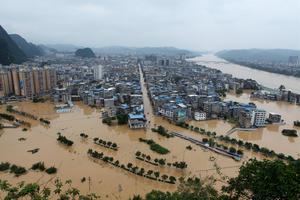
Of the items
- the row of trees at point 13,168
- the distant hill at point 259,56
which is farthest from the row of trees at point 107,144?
the distant hill at point 259,56

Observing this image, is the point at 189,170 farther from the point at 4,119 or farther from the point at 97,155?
the point at 4,119

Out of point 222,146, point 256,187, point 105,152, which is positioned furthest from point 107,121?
point 256,187

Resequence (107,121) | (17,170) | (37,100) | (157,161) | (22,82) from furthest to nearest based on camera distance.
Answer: (22,82) < (37,100) < (107,121) < (157,161) < (17,170)

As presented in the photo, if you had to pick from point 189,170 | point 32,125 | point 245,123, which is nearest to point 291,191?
point 189,170

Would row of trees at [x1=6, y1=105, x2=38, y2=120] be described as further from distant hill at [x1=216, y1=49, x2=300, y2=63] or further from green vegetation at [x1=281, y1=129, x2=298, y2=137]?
distant hill at [x1=216, y1=49, x2=300, y2=63]

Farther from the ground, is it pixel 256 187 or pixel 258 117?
pixel 256 187

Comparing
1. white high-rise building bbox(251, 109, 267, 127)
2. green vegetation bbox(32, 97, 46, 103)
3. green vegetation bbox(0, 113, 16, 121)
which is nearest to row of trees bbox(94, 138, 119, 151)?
green vegetation bbox(0, 113, 16, 121)

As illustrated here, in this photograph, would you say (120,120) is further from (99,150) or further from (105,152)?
(105,152)

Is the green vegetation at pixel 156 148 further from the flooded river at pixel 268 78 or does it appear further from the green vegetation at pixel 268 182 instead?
the flooded river at pixel 268 78
